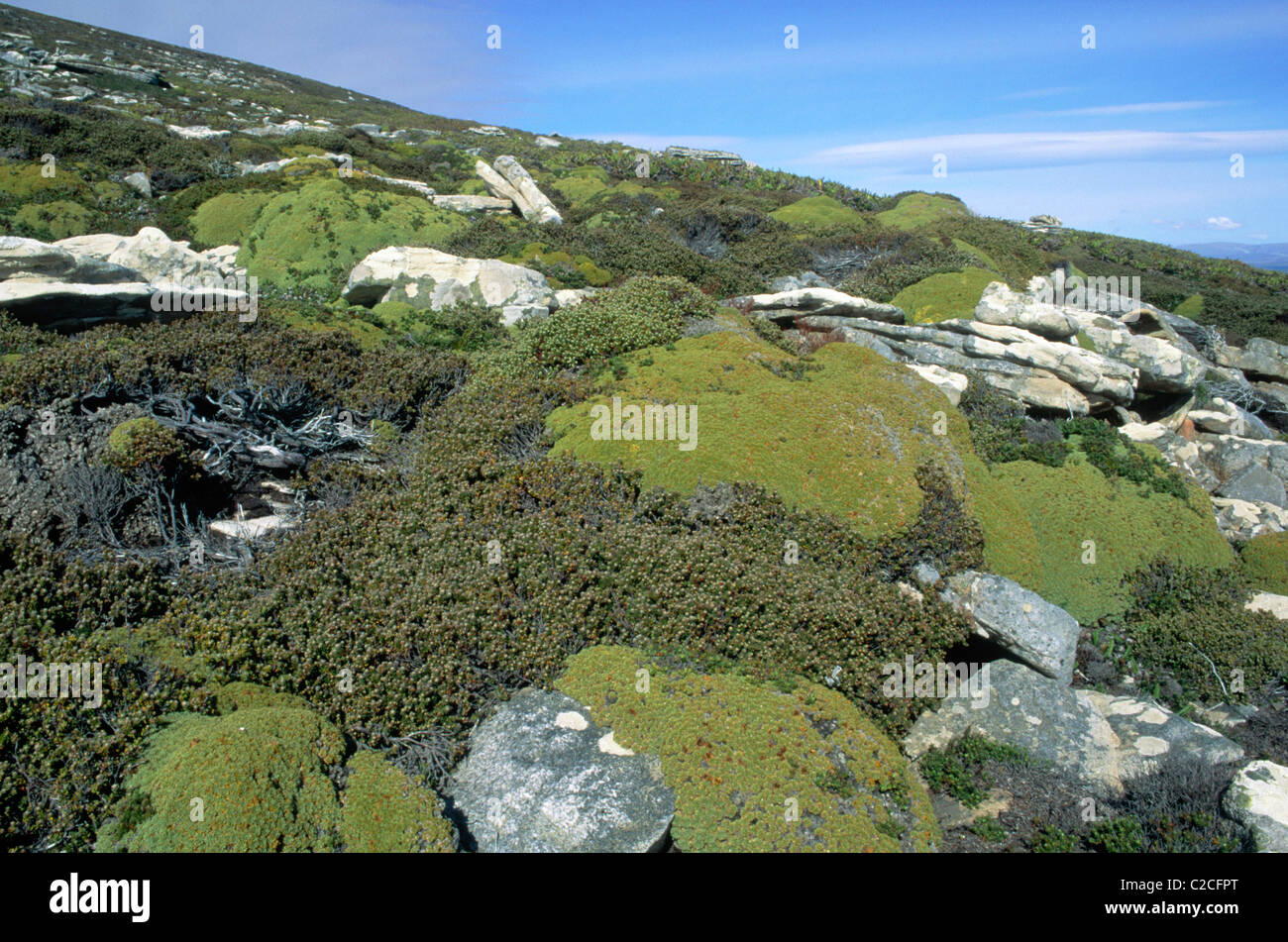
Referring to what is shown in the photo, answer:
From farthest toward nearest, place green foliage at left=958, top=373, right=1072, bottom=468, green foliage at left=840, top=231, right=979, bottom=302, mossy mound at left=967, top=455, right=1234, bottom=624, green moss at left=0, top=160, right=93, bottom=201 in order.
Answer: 1. green foliage at left=840, top=231, right=979, bottom=302
2. green moss at left=0, top=160, right=93, bottom=201
3. green foliage at left=958, top=373, right=1072, bottom=468
4. mossy mound at left=967, top=455, right=1234, bottom=624

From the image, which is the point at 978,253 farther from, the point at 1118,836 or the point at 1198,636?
the point at 1118,836

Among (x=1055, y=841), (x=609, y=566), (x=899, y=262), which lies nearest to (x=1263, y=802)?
(x=1055, y=841)

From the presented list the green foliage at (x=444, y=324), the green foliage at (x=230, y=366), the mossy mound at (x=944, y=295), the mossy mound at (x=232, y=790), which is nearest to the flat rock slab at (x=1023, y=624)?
the mossy mound at (x=232, y=790)

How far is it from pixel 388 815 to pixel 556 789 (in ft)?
4.70

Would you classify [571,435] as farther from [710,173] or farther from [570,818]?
[710,173]

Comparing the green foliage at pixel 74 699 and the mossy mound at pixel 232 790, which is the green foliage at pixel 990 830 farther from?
the green foliage at pixel 74 699

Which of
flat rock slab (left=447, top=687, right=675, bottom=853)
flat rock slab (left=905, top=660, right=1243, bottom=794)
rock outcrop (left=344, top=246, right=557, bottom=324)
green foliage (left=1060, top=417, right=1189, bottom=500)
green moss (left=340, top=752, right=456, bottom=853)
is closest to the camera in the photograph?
green moss (left=340, top=752, right=456, bottom=853)

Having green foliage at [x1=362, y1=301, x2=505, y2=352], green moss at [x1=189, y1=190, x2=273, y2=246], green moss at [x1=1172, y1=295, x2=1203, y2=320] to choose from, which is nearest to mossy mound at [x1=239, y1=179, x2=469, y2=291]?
green moss at [x1=189, y1=190, x2=273, y2=246]

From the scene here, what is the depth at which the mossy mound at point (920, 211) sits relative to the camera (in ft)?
126

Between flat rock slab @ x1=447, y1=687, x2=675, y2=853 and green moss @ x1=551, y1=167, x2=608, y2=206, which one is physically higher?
green moss @ x1=551, y1=167, x2=608, y2=206

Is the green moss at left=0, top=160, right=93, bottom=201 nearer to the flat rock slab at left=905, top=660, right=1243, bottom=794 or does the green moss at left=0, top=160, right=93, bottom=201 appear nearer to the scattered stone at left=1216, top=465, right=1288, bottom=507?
the flat rock slab at left=905, top=660, right=1243, bottom=794

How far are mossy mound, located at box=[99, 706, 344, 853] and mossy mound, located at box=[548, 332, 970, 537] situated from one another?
6.12m

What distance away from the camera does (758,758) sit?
685 cm

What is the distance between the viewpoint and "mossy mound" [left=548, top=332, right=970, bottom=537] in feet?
35.9
